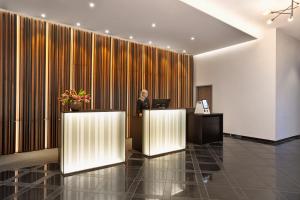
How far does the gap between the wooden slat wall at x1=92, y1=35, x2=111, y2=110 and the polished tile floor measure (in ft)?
8.48

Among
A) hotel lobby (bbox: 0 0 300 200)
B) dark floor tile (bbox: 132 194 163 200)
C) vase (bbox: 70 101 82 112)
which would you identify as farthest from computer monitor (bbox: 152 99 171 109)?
dark floor tile (bbox: 132 194 163 200)

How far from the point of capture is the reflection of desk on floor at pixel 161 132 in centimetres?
464

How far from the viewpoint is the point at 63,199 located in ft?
8.61

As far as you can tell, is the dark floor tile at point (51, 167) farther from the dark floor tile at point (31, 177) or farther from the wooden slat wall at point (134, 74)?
the wooden slat wall at point (134, 74)

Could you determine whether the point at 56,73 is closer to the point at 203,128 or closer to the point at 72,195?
the point at 72,195

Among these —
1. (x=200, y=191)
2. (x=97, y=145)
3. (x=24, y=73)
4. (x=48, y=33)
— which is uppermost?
(x=48, y=33)

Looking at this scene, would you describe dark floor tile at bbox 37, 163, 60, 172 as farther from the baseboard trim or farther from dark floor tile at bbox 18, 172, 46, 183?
the baseboard trim

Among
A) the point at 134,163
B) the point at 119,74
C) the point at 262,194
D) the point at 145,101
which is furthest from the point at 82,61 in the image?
the point at 262,194

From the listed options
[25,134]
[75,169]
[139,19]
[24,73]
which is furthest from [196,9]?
[25,134]

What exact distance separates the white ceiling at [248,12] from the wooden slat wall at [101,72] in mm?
3261

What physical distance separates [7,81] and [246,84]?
757 cm

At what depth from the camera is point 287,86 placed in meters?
6.52

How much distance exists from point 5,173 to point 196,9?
5.36m

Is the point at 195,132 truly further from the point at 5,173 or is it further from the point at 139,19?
the point at 5,173
